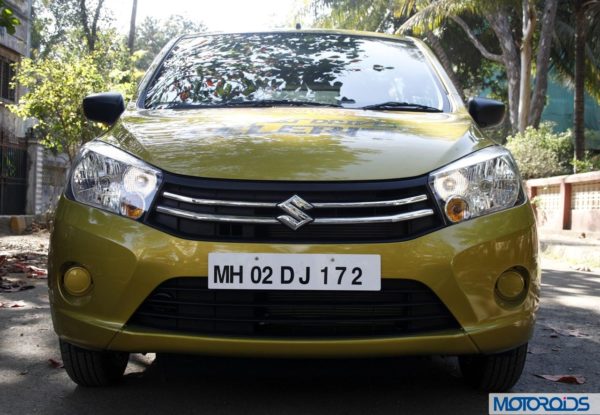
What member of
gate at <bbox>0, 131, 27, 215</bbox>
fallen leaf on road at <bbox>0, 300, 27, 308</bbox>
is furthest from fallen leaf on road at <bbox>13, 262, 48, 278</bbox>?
gate at <bbox>0, 131, 27, 215</bbox>

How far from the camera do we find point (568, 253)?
10.5 metres

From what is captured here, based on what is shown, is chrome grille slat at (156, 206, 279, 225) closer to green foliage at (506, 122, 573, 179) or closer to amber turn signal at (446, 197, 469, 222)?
amber turn signal at (446, 197, 469, 222)

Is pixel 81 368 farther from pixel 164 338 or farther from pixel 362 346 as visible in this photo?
pixel 362 346

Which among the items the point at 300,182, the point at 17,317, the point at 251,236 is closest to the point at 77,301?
the point at 251,236

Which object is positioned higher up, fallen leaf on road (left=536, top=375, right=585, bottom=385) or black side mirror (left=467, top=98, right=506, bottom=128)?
black side mirror (left=467, top=98, right=506, bottom=128)

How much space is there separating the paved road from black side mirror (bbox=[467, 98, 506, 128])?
1141mm

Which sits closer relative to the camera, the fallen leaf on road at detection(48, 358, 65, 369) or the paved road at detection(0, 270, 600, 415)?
the paved road at detection(0, 270, 600, 415)

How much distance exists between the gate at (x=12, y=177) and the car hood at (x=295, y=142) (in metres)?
12.8

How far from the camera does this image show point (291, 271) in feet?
7.81

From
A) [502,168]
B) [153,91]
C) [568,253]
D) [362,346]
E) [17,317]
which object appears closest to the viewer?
[362,346]

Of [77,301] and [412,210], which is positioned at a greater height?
[412,210]

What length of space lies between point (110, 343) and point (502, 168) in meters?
1.50

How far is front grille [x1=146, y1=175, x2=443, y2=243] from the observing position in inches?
95.1

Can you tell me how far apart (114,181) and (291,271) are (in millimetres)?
721
